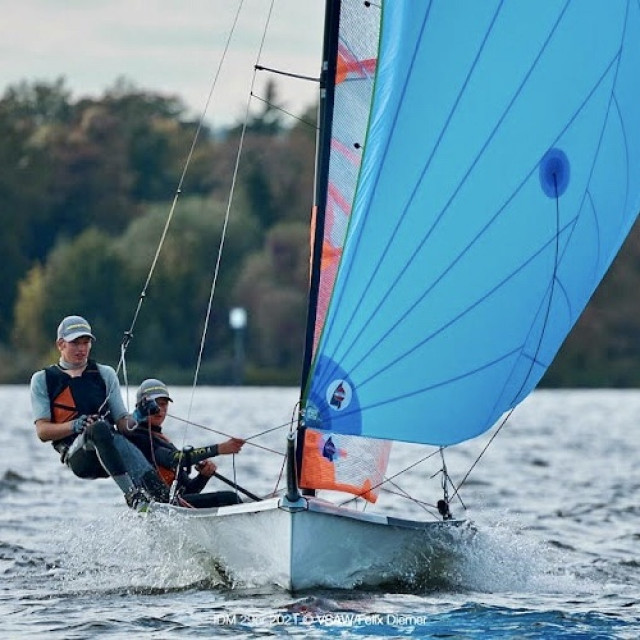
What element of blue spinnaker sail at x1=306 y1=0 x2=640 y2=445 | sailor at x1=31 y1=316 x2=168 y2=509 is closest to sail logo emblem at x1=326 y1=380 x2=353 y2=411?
blue spinnaker sail at x1=306 y1=0 x2=640 y2=445

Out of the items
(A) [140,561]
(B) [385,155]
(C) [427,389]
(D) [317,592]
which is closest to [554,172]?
(B) [385,155]

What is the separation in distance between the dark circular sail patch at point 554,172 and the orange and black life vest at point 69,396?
316 cm

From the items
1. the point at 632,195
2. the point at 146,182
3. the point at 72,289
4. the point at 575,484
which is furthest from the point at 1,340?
the point at 632,195

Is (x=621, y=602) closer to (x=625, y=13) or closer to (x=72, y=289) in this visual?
(x=625, y=13)

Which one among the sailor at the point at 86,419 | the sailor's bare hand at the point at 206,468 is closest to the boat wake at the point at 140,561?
the sailor at the point at 86,419

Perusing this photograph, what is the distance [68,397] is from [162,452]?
0.69 metres

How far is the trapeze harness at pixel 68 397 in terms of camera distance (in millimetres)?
12734

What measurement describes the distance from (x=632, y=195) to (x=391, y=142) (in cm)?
175

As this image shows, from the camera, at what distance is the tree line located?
55719 mm

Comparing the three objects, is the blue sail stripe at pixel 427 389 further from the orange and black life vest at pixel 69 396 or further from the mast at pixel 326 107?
the orange and black life vest at pixel 69 396

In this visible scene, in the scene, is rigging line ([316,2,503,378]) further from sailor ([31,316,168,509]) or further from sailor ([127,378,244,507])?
sailor ([31,316,168,509])

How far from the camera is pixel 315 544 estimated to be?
11.4m

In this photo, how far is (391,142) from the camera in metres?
11.5

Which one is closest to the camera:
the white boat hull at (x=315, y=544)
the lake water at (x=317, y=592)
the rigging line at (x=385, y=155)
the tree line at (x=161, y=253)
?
the lake water at (x=317, y=592)
